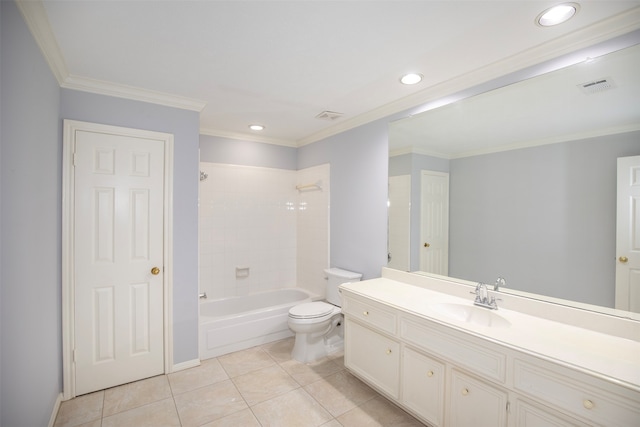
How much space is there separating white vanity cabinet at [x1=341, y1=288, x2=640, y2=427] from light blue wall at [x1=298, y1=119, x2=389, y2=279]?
66 centimetres

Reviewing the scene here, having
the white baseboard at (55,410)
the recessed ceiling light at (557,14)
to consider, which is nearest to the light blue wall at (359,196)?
the recessed ceiling light at (557,14)

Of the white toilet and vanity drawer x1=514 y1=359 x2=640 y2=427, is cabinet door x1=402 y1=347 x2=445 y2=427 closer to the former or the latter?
vanity drawer x1=514 y1=359 x2=640 y2=427

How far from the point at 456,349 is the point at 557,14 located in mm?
1794

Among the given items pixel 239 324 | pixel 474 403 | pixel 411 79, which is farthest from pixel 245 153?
pixel 474 403

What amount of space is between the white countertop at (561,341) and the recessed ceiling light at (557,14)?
Answer: 160cm

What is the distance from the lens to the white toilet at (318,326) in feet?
8.94

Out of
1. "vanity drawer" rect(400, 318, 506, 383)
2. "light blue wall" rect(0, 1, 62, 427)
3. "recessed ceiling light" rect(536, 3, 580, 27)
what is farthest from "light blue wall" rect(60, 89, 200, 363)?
"recessed ceiling light" rect(536, 3, 580, 27)

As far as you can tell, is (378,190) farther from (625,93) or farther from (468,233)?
(625,93)

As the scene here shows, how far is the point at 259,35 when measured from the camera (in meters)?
1.64

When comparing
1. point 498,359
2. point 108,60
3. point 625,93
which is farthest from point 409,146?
point 108,60

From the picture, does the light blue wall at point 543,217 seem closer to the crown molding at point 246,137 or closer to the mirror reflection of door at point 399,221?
the mirror reflection of door at point 399,221

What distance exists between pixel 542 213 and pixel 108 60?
2.96m

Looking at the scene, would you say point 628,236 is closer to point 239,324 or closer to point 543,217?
point 543,217

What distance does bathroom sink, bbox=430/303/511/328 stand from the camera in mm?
1791
